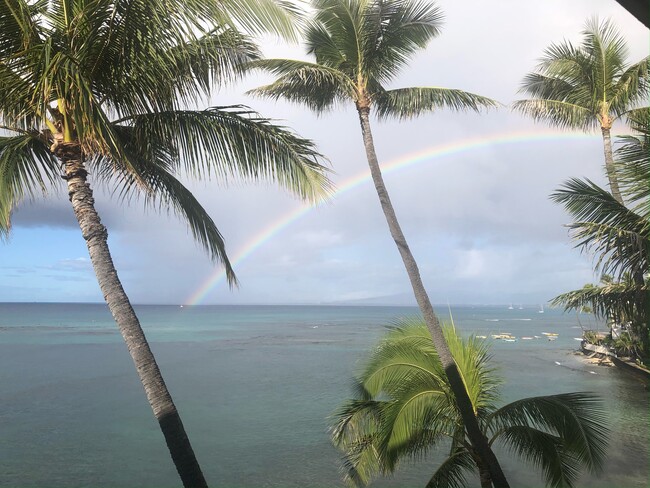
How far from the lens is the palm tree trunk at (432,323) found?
238 inches

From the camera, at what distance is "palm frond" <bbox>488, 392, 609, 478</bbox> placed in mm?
5250

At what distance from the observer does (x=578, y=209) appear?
5781mm

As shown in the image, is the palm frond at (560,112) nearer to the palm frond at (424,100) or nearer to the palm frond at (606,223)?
the palm frond at (424,100)

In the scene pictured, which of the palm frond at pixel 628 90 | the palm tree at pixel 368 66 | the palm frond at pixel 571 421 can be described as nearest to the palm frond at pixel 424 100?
the palm tree at pixel 368 66

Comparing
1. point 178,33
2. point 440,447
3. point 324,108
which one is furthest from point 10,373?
point 178,33

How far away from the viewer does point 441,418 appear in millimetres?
6664

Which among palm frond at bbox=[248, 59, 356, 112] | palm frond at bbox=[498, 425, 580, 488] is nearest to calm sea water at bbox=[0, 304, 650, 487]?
palm frond at bbox=[498, 425, 580, 488]

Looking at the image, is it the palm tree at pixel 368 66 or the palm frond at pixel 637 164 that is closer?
the palm frond at pixel 637 164

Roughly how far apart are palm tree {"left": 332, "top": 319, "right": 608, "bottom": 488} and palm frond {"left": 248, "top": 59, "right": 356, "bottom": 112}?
13.6 ft

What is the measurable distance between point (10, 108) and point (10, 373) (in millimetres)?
35578

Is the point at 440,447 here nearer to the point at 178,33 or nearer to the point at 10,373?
the point at 178,33

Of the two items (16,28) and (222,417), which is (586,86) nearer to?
(16,28)

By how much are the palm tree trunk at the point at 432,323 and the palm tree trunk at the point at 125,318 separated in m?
3.57

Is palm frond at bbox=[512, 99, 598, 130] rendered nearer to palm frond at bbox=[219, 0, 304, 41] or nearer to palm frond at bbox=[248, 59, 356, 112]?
palm frond at bbox=[248, 59, 356, 112]
